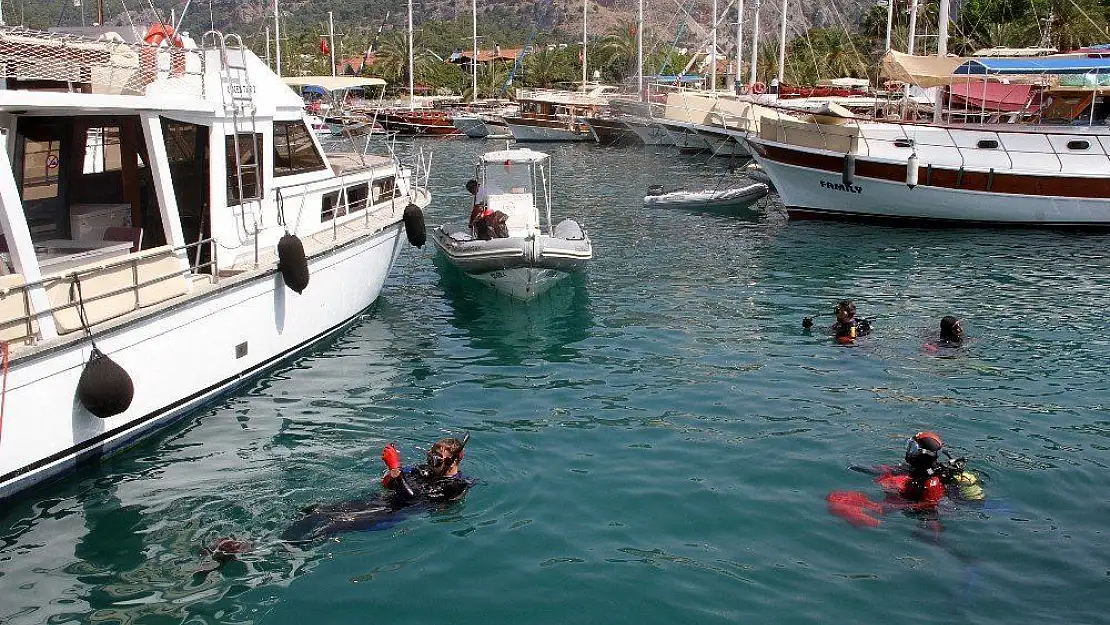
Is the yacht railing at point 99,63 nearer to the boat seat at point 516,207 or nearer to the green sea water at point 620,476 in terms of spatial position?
the green sea water at point 620,476

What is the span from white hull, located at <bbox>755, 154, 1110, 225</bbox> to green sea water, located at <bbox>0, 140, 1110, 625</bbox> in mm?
10188

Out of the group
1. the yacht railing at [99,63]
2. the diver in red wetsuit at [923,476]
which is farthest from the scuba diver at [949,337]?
the yacht railing at [99,63]

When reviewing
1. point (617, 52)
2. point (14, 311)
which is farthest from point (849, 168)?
point (617, 52)

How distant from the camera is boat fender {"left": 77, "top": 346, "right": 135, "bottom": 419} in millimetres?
11117

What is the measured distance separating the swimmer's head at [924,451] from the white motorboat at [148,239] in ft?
27.0

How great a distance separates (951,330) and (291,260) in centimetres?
1040

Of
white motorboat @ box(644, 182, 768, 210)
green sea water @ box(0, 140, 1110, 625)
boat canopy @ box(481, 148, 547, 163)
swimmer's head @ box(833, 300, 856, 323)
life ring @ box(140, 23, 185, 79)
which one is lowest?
green sea water @ box(0, 140, 1110, 625)

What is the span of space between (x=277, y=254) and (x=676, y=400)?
6.09m

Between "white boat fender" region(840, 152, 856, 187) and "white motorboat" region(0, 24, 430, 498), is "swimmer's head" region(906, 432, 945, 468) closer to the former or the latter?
"white motorboat" region(0, 24, 430, 498)

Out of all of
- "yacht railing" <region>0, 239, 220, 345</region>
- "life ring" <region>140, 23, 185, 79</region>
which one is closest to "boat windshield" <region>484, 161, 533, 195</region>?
"life ring" <region>140, 23, 185, 79</region>

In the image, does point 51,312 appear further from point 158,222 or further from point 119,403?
point 158,222

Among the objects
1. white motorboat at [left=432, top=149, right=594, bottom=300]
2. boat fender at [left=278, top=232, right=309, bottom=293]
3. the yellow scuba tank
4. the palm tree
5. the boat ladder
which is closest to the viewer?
the yellow scuba tank

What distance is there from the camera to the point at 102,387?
36.5ft

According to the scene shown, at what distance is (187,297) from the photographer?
13.0m
